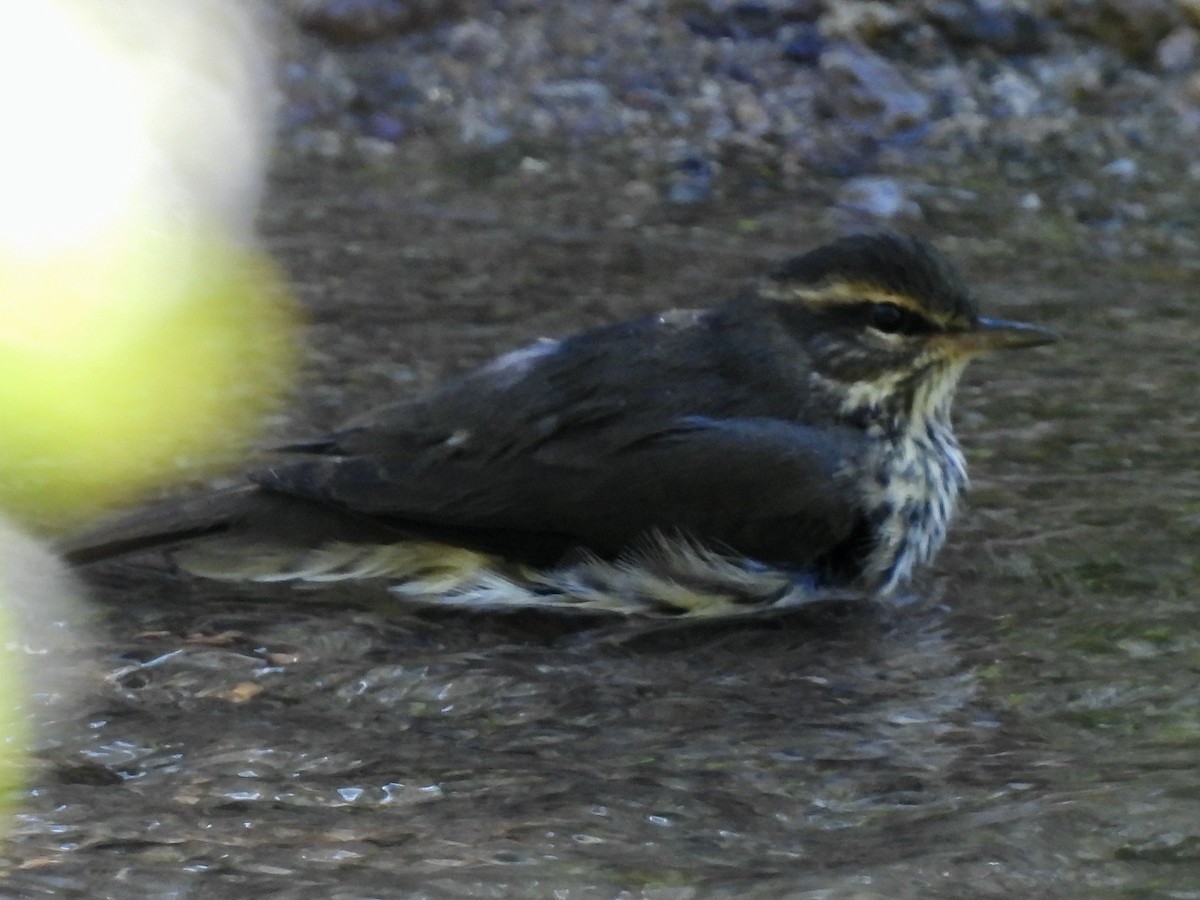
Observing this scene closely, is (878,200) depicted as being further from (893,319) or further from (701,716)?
(701,716)

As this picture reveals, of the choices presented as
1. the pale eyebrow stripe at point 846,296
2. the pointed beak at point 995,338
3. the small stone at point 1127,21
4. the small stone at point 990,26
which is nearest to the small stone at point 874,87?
the small stone at point 990,26

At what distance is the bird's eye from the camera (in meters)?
5.82

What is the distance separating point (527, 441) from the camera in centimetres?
548

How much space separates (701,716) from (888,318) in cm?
174

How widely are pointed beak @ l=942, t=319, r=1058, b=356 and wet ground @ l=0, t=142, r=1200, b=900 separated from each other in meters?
0.44

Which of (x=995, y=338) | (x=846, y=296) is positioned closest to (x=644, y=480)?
(x=846, y=296)

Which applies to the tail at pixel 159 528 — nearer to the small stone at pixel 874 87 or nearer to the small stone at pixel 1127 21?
the small stone at pixel 874 87

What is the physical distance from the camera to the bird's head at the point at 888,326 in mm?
5738

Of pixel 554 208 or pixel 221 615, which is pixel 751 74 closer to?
pixel 554 208

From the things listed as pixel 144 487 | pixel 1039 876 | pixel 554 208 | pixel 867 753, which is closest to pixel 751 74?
pixel 554 208

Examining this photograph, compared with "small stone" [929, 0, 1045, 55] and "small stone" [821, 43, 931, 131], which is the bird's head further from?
"small stone" [929, 0, 1045, 55]

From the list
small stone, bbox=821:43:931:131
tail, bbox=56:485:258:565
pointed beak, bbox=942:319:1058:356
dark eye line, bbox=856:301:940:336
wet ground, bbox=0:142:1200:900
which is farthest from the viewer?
small stone, bbox=821:43:931:131

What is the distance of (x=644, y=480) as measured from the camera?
17.7 feet

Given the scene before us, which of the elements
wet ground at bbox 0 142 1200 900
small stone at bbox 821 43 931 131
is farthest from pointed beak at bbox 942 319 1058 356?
small stone at bbox 821 43 931 131
